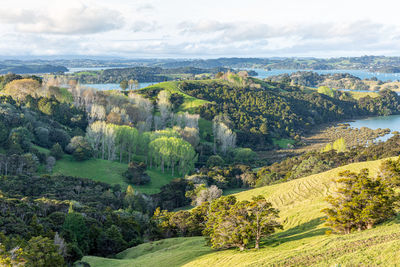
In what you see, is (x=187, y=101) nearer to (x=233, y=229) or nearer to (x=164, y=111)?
(x=164, y=111)

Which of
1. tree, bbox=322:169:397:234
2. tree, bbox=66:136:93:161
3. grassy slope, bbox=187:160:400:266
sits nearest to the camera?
grassy slope, bbox=187:160:400:266

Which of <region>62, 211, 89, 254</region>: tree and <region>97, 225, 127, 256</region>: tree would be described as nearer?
<region>62, 211, 89, 254</region>: tree

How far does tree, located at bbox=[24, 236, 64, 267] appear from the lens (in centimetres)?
2684

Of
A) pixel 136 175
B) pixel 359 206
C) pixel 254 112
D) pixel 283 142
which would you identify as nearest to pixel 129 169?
pixel 136 175

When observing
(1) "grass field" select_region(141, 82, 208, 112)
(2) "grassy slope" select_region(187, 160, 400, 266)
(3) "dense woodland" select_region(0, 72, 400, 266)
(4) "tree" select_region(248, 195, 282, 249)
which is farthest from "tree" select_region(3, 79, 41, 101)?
(4) "tree" select_region(248, 195, 282, 249)

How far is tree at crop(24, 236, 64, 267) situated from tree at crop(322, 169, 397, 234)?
79.9 ft

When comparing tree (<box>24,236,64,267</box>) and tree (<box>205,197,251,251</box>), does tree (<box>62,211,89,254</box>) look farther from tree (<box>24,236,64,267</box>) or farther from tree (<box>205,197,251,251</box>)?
tree (<box>205,197,251,251</box>)

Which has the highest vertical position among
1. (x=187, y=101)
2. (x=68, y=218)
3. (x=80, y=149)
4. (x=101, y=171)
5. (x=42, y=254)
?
(x=187, y=101)

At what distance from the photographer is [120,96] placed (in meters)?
131

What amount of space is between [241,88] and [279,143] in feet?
197

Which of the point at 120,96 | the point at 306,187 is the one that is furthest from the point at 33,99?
the point at 306,187

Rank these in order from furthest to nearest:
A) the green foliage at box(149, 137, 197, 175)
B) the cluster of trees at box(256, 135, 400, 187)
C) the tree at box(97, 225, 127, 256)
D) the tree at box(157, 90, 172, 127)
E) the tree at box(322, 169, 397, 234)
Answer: the tree at box(157, 90, 172, 127), the green foliage at box(149, 137, 197, 175), the cluster of trees at box(256, 135, 400, 187), the tree at box(97, 225, 127, 256), the tree at box(322, 169, 397, 234)

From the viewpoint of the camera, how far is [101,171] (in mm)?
80562

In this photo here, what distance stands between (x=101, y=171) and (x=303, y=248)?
64761 mm
